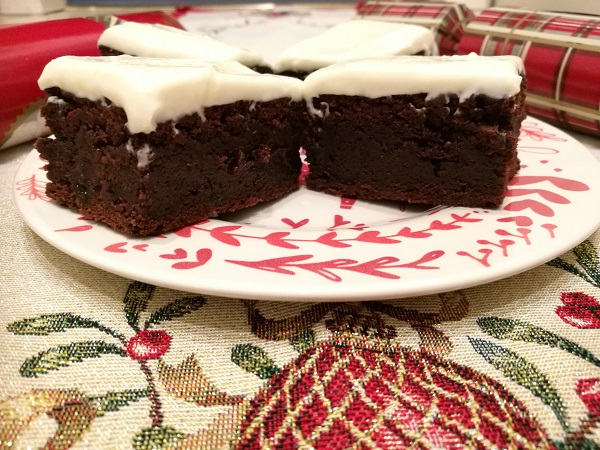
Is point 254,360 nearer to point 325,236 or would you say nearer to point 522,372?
point 325,236

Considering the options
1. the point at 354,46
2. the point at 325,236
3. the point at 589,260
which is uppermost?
the point at 354,46

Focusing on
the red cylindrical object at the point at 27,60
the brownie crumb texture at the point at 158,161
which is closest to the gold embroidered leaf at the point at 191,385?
the brownie crumb texture at the point at 158,161

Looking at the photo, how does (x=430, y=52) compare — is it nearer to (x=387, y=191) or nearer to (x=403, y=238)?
(x=387, y=191)

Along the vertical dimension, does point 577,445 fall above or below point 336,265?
below

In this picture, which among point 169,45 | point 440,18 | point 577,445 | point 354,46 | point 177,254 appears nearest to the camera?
point 577,445

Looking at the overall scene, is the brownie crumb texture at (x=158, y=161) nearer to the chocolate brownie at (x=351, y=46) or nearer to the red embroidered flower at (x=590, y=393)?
the chocolate brownie at (x=351, y=46)

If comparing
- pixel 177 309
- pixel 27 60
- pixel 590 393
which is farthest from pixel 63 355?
pixel 27 60

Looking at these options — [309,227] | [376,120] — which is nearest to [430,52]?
[376,120]

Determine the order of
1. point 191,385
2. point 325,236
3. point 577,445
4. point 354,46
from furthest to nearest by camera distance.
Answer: point 354,46
point 325,236
point 191,385
point 577,445
